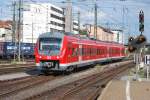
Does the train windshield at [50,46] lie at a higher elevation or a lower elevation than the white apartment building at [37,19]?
lower

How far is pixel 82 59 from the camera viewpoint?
37062 mm

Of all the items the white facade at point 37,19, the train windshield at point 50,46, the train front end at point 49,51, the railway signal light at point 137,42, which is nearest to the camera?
the railway signal light at point 137,42

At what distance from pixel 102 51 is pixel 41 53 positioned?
20647 millimetres

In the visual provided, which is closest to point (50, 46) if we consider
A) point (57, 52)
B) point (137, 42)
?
point (57, 52)

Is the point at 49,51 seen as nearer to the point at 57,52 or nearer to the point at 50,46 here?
the point at 50,46

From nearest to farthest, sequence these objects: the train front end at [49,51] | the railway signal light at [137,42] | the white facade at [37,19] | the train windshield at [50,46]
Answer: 1. the railway signal light at [137,42]
2. the train front end at [49,51]
3. the train windshield at [50,46]
4. the white facade at [37,19]

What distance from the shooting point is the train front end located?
30211 millimetres

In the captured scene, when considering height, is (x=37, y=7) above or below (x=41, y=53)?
above

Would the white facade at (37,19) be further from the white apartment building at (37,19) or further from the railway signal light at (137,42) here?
the railway signal light at (137,42)

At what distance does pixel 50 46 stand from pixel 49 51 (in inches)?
14.1

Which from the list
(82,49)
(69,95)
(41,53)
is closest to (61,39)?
(41,53)

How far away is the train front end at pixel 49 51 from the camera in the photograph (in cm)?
3021

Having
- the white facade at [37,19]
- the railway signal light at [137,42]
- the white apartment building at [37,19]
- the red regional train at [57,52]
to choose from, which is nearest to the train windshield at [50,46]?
the red regional train at [57,52]

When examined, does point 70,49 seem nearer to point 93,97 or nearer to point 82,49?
point 82,49
